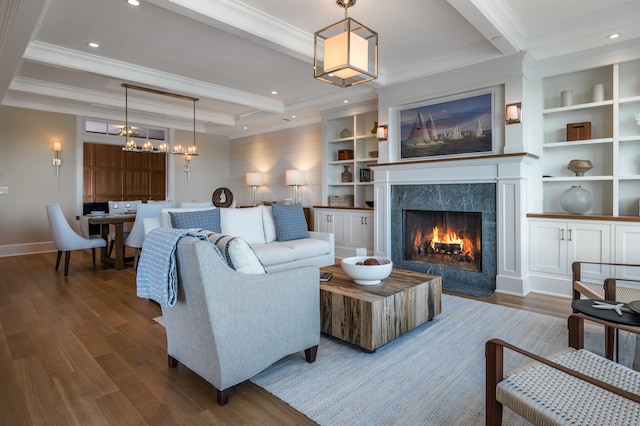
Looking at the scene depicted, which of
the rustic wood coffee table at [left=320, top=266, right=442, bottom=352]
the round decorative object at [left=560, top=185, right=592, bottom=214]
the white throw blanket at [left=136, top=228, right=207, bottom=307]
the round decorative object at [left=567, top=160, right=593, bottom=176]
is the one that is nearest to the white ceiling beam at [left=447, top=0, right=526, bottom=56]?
the round decorative object at [left=567, top=160, right=593, bottom=176]

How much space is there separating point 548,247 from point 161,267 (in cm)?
388

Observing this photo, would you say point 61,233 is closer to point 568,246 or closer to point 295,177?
point 295,177

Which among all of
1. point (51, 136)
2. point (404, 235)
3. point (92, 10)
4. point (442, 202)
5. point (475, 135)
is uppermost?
point (92, 10)

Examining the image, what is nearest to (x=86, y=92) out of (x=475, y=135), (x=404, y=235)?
(x=404, y=235)

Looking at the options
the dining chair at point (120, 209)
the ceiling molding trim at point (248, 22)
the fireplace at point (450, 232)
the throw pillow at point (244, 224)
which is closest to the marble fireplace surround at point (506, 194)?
the fireplace at point (450, 232)

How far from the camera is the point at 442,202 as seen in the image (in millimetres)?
4465

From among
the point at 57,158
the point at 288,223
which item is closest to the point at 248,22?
the point at 288,223

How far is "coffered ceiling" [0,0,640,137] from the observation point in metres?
3.13

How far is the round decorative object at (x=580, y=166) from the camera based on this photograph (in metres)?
3.76

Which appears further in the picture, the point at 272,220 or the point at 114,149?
the point at 114,149

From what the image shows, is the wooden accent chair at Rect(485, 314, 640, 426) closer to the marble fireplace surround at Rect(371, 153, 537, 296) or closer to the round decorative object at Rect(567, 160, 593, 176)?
the marble fireplace surround at Rect(371, 153, 537, 296)

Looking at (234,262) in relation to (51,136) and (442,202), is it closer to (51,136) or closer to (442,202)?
(442,202)

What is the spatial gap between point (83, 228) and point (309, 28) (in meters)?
4.36

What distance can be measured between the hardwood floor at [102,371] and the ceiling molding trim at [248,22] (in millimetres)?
2593
